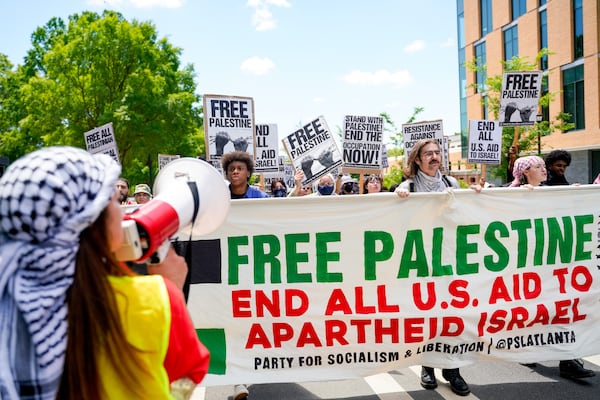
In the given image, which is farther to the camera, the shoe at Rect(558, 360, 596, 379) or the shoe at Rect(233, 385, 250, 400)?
the shoe at Rect(558, 360, 596, 379)

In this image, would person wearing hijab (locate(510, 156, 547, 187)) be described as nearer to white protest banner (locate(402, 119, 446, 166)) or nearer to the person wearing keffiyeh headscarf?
the person wearing keffiyeh headscarf

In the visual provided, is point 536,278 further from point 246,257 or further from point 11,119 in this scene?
point 11,119

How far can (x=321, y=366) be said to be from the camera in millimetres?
4152

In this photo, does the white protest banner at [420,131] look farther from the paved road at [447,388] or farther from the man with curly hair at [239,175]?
the paved road at [447,388]

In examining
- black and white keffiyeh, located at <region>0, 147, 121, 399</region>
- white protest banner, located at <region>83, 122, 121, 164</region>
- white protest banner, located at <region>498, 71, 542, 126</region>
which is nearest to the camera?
black and white keffiyeh, located at <region>0, 147, 121, 399</region>

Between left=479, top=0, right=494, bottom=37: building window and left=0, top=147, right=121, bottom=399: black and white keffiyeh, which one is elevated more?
left=479, top=0, right=494, bottom=37: building window

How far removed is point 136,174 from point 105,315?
31.6 m

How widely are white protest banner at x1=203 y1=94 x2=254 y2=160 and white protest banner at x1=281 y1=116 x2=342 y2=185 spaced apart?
0.64m

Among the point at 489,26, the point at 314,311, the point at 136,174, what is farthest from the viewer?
the point at 489,26

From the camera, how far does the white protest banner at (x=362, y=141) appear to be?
10.2 m

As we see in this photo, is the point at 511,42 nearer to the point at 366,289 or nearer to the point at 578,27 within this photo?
the point at 578,27

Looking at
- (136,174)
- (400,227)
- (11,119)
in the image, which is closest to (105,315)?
(400,227)

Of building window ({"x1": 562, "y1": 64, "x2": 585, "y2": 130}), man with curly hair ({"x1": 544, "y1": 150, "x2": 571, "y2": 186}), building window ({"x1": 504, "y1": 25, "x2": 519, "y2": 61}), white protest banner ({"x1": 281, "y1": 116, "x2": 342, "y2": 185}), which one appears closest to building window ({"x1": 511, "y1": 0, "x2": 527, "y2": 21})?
building window ({"x1": 504, "y1": 25, "x2": 519, "y2": 61})

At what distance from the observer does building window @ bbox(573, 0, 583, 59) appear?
31.0 meters
